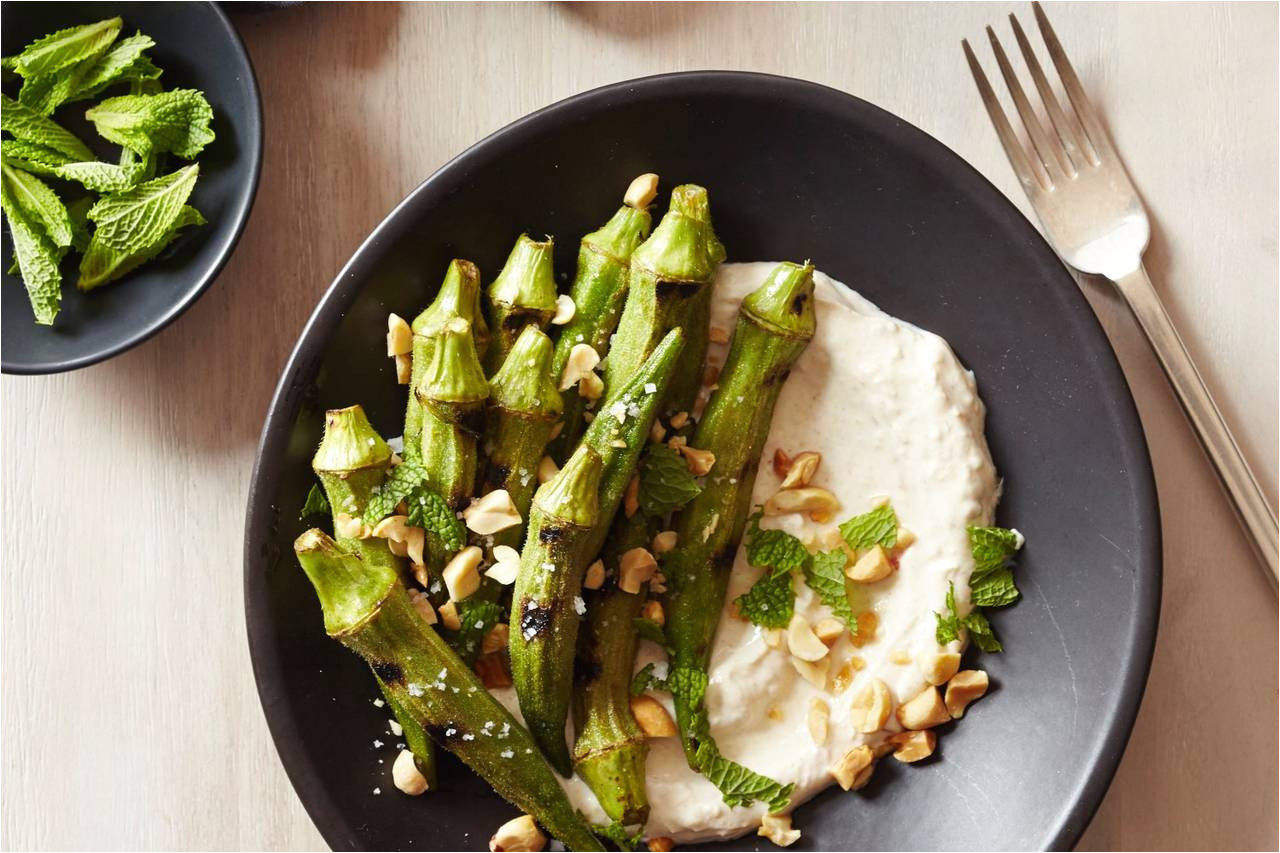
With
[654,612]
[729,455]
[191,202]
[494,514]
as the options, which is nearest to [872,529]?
[729,455]

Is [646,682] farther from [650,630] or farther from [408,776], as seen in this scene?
[408,776]

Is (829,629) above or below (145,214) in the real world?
below

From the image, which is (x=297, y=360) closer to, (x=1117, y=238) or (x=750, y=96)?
(x=750, y=96)

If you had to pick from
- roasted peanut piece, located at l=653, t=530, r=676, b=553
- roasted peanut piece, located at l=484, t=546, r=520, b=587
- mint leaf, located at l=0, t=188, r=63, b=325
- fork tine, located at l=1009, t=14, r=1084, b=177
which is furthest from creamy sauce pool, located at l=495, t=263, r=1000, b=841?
mint leaf, located at l=0, t=188, r=63, b=325

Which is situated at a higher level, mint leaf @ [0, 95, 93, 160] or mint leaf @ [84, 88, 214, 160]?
mint leaf @ [84, 88, 214, 160]

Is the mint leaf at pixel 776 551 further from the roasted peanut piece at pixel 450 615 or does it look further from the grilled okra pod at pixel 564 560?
the roasted peanut piece at pixel 450 615

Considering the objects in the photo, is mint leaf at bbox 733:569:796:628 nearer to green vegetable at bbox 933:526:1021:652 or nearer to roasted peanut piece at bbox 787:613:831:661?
roasted peanut piece at bbox 787:613:831:661
